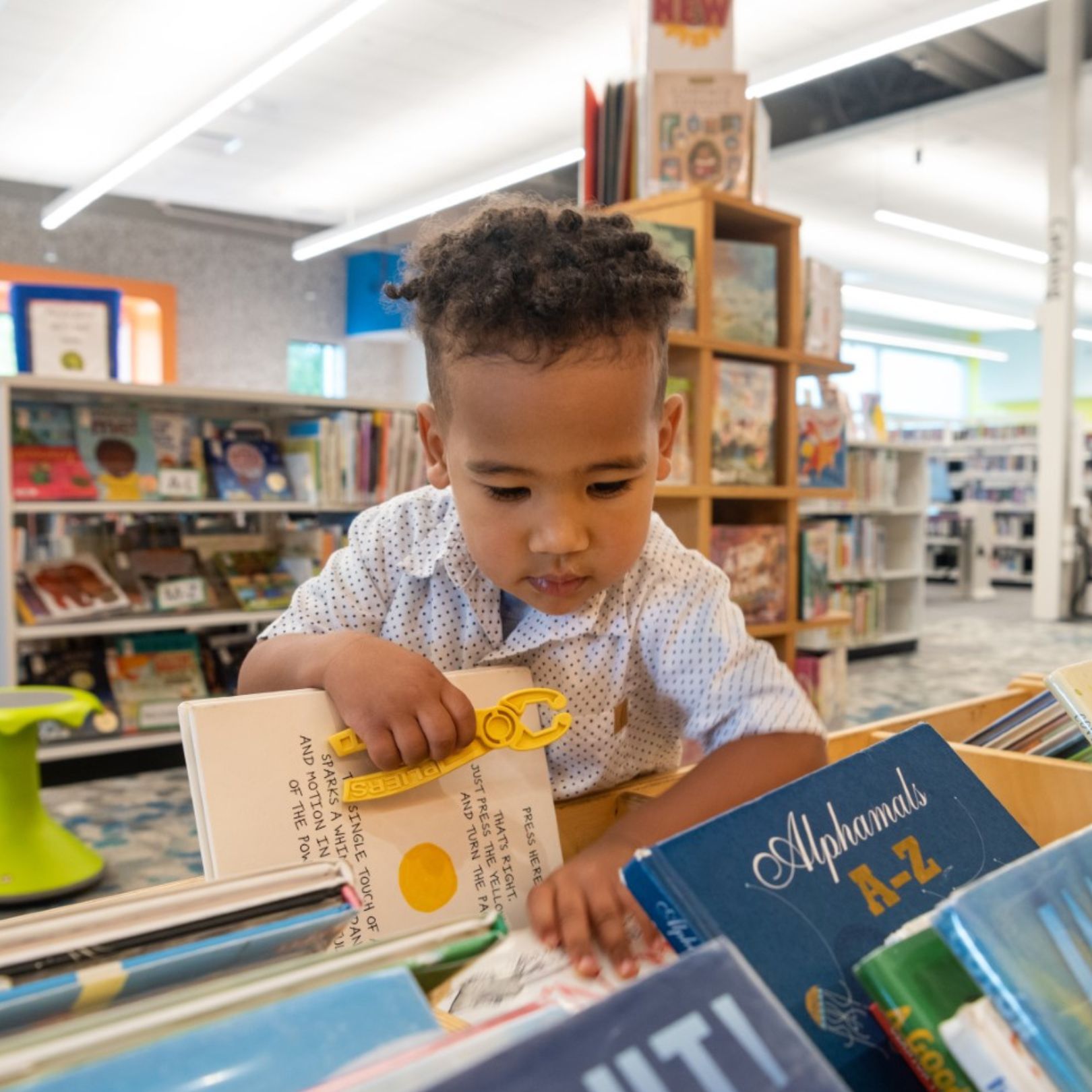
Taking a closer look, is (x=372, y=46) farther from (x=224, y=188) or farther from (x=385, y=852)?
(x=385, y=852)

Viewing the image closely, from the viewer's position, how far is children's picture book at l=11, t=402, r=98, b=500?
3.09 m

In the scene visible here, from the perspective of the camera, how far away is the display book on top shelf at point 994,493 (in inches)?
427

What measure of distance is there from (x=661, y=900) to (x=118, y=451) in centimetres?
323

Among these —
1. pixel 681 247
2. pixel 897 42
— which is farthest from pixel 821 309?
pixel 897 42

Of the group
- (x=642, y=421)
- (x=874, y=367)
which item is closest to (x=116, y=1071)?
(x=642, y=421)

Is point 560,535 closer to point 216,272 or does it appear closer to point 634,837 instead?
point 634,837

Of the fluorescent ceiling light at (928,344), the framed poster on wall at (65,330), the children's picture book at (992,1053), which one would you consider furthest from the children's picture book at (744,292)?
A: the fluorescent ceiling light at (928,344)

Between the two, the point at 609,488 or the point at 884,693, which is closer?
the point at 609,488

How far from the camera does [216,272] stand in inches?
385

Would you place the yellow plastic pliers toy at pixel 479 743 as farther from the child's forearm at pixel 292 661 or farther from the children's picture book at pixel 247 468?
the children's picture book at pixel 247 468

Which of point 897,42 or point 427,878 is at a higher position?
point 897,42

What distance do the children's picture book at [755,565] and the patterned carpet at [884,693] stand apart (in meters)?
1.46

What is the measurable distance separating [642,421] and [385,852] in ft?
1.16

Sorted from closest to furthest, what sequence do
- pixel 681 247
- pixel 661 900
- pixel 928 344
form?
pixel 661 900 < pixel 681 247 < pixel 928 344
